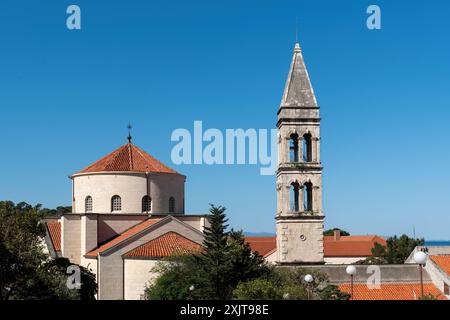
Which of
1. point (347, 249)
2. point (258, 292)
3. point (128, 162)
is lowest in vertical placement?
point (258, 292)

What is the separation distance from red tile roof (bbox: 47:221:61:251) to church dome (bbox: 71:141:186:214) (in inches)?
111

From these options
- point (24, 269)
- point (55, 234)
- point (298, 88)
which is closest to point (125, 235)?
point (55, 234)

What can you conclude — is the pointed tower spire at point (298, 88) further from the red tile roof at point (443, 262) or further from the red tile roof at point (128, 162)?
the red tile roof at point (128, 162)

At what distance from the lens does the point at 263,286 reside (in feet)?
89.2

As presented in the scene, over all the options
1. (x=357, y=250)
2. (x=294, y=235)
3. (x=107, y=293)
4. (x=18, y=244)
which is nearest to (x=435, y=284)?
(x=294, y=235)

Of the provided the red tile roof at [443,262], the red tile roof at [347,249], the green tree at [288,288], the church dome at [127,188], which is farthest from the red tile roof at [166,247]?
the red tile roof at [347,249]

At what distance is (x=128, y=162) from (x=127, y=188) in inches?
107

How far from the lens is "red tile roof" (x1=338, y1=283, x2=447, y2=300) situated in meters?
38.1

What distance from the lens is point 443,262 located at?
1692 inches

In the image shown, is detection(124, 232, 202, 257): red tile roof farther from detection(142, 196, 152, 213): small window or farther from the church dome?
the church dome

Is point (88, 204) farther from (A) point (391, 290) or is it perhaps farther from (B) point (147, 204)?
(A) point (391, 290)

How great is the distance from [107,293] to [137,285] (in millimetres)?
2514

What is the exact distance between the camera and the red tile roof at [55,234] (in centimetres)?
5374
